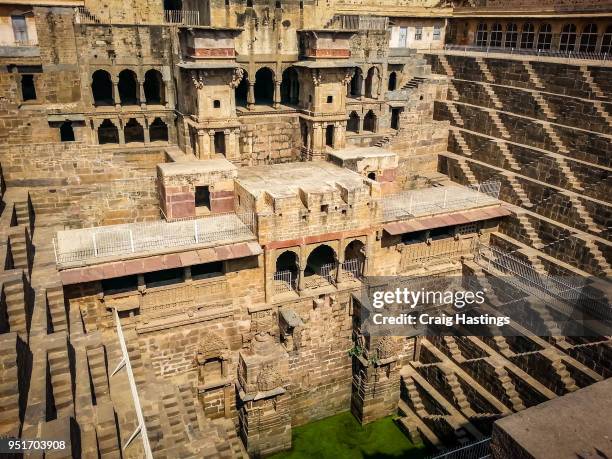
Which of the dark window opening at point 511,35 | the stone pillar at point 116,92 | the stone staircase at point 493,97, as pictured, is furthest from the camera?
the dark window opening at point 511,35

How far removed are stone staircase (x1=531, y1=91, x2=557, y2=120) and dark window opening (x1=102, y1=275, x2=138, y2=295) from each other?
76.6 feet

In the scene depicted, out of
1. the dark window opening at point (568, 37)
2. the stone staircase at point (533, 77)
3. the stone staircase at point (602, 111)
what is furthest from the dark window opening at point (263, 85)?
the dark window opening at point (568, 37)

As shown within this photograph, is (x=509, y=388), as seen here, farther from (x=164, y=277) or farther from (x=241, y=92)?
(x=241, y=92)

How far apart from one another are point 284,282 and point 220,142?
8993 millimetres

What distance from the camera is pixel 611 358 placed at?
63.6 feet

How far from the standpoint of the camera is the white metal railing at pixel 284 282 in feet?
77.5

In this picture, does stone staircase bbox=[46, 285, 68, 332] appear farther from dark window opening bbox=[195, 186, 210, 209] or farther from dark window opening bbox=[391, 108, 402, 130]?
dark window opening bbox=[391, 108, 402, 130]

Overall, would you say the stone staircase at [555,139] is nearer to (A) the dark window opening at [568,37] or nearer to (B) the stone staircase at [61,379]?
(A) the dark window opening at [568,37]

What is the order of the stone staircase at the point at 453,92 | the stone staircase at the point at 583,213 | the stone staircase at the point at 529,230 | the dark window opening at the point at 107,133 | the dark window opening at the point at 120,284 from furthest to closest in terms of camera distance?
1. the stone staircase at the point at 453,92
2. the dark window opening at the point at 107,133
3. the stone staircase at the point at 529,230
4. the stone staircase at the point at 583,213
5. the dark window opening at the point at 120,284

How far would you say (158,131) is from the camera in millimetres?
33906

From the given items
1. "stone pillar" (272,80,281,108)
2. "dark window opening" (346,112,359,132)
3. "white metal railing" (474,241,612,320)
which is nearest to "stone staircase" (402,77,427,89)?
"dark window opening" (346,112,359,132)

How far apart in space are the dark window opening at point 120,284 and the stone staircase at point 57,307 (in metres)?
2.01

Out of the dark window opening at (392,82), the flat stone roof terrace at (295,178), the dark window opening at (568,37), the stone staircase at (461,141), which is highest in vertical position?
the dark window opening at (568,37)

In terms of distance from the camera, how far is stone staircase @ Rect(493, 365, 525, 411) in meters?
21.5
